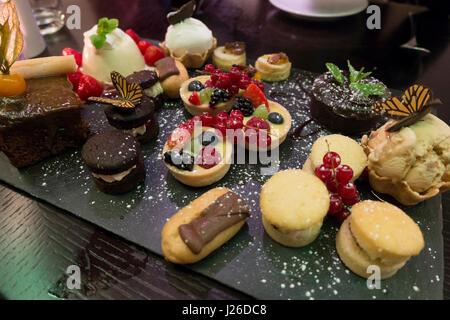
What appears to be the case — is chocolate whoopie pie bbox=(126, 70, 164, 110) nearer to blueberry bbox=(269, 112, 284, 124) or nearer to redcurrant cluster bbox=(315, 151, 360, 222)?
blueberry bbox=(269, 112, 284, 124)

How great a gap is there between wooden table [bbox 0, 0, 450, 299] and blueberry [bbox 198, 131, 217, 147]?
844 mm

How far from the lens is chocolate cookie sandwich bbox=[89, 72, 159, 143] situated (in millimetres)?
2340

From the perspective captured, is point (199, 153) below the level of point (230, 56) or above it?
below

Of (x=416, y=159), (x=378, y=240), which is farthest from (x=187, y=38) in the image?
(x=378, y=240)

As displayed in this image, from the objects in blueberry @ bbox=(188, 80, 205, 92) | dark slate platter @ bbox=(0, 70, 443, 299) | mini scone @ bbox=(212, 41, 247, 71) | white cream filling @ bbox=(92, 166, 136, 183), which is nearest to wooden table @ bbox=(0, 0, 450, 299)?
dark slate platter @ bbox=(0, 70, 443, 299)

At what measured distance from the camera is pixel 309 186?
74.4 inches

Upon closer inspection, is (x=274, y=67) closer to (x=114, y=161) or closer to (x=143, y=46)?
(x=143, y=46)

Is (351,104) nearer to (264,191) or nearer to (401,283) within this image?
(264,191)

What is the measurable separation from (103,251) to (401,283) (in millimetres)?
1772

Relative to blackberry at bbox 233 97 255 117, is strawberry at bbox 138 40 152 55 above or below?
above

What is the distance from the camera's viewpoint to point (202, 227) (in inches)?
72.1

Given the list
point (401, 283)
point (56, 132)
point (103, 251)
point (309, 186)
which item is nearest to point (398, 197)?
point (401, 283)

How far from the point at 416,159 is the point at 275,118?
3.36 ft

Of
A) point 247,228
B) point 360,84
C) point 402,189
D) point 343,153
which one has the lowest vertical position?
point 247,228
